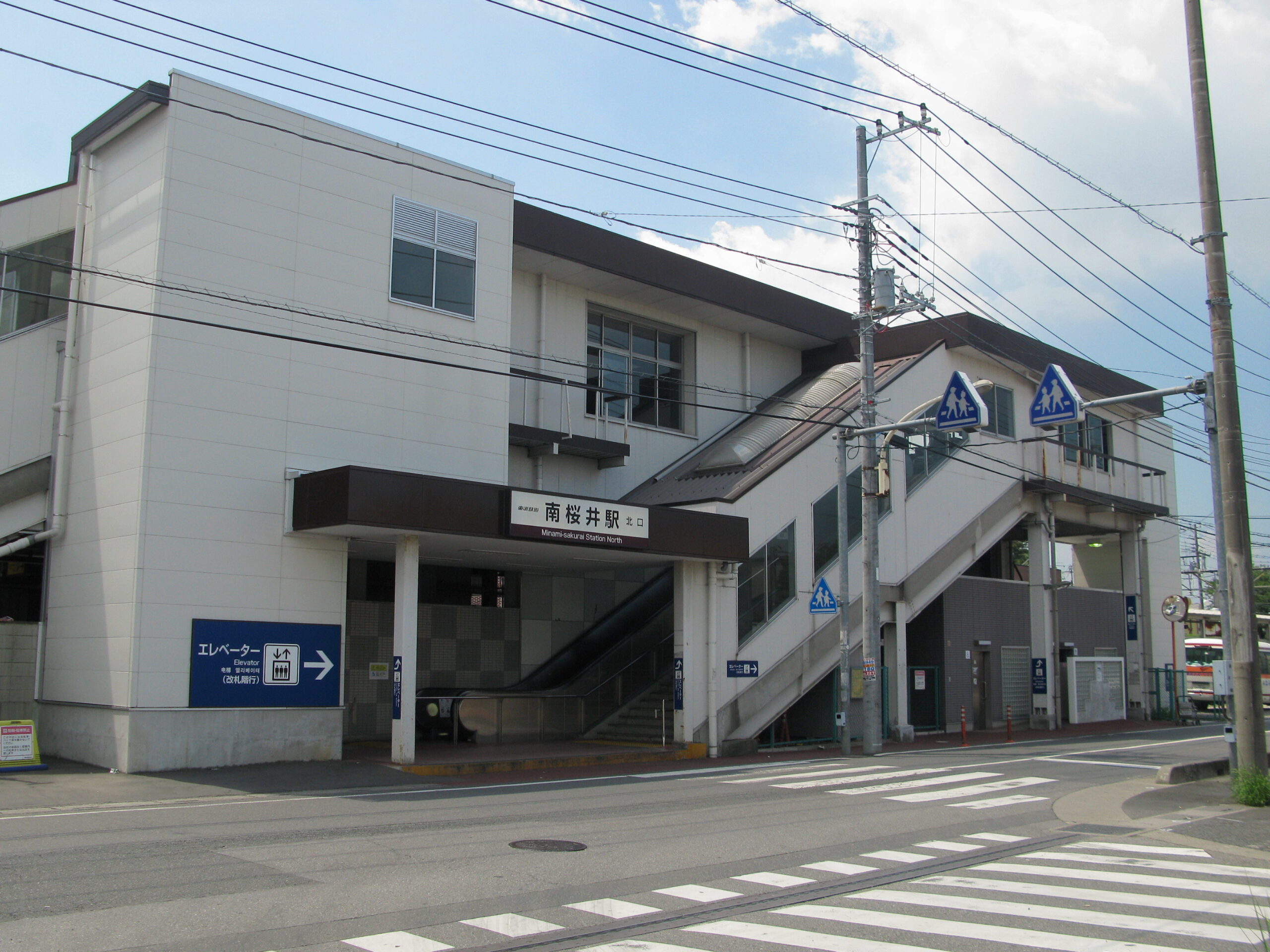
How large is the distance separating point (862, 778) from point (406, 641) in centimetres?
814

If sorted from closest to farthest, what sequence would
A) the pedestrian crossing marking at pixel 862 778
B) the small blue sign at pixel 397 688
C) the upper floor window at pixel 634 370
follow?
the pedestrian crossing marking at pixel 862 778 → the small blue sign at pixel 397 688 → the upper floor window at pixel 634 370

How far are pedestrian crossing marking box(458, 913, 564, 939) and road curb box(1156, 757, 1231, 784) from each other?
42.2 feet

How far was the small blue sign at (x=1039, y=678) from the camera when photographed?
33.3 m

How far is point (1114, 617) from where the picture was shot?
3884cm

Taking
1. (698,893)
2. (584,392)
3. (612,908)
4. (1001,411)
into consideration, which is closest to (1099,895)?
(698,893)

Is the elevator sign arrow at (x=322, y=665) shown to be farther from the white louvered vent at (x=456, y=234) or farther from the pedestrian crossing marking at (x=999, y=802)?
the pedestrian crossing marking at (x=999, y=802)

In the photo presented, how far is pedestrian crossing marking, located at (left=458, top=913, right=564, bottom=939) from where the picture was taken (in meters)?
7.59

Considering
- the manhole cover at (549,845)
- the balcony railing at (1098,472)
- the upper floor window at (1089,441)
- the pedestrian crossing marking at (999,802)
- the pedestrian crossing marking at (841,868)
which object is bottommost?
the pedestrian crossing marking at (999,802)

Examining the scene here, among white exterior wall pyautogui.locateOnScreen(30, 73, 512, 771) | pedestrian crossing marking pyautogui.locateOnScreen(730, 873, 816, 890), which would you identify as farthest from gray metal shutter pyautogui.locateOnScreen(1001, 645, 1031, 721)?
pedestrian crossing marking pyautogui.locateOnScreen(730, 873, 816, 890)

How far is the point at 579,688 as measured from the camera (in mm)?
25188

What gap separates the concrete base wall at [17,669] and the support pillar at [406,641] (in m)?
6.80

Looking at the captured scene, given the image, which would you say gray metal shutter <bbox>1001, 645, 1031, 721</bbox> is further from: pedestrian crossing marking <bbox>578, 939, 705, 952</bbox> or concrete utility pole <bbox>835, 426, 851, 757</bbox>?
pedestrian crossing marking <bbox>578, 939, 705, 952</bbox>

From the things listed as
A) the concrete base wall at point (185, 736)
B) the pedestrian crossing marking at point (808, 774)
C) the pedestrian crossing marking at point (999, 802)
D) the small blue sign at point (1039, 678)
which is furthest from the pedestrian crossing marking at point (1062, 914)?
the small blue sign at point (1039, 678)

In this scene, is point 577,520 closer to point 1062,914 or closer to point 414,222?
point 414,222
